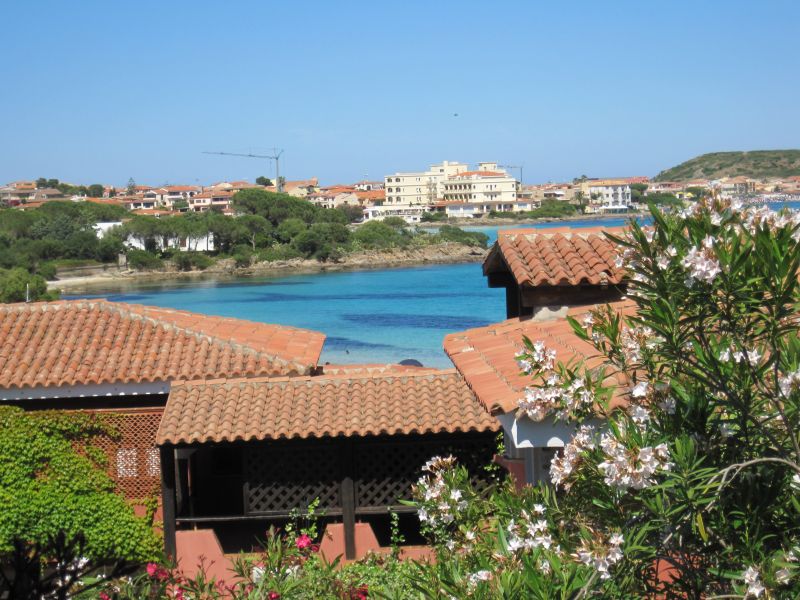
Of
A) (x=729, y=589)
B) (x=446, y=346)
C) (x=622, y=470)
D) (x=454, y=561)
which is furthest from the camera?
(x=446, y=346)

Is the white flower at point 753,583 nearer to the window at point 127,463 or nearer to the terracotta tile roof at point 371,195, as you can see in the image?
the window at point 127,463

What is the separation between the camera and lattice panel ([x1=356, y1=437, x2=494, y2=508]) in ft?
35.7

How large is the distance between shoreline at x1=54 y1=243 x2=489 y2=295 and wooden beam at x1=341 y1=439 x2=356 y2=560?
74.1 metres

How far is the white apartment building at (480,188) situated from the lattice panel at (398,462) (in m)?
153

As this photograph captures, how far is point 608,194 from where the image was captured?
172 m

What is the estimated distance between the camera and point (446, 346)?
11.4 meters

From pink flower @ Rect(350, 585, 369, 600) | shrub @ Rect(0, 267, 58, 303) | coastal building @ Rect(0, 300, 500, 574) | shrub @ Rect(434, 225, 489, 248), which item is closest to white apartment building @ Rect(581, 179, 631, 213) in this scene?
shrub @ Rect(434, 225, 489, 248)

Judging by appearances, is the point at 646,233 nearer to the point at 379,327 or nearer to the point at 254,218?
the point at 379,327

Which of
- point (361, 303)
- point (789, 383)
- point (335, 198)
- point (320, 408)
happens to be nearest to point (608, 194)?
point (335, 198)


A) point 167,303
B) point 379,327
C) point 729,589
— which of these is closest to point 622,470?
point 729,589

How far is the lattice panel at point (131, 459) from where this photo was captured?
1188 cm

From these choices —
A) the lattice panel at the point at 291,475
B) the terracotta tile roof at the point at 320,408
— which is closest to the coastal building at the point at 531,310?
the terracotta tile roof at the point at 320,408

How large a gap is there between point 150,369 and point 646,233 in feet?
A: 31.5

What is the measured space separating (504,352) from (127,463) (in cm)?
502
